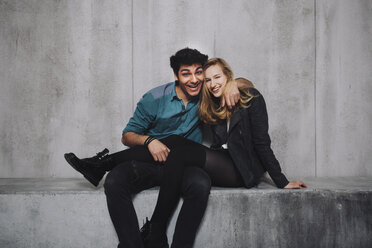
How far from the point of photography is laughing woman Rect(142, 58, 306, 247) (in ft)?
6.68

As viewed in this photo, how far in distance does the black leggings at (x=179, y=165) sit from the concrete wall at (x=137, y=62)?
938 millimetres

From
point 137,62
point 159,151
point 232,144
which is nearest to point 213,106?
point 232,144

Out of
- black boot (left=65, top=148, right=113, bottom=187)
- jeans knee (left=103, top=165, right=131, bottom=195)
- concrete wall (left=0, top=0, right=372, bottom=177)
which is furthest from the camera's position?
concrete wall (left=0, top=0, right=372, bottom=177)

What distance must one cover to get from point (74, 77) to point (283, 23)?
7.68 feet

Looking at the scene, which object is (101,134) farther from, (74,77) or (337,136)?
(337,136)

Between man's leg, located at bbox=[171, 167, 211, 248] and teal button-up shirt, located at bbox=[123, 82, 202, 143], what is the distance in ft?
1.92

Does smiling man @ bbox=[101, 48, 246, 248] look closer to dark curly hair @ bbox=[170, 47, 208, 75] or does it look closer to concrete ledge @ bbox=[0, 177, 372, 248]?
dark curly hair @ bbox=[170, 47, 208, 75]

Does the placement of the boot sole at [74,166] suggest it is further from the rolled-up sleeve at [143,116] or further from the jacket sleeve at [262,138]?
the jacket sleeve at [262,138]

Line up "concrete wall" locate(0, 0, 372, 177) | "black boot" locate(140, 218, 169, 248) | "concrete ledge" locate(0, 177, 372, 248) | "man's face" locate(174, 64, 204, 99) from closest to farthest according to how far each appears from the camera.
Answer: "black boot" locate(140, 218, 169, 248) → "concrete ledge" locate(0, 177, 372, 248) → "man's face" locate(174, 64, 204, 99) → "concrete wall" locate(0, 0, 372, 177)

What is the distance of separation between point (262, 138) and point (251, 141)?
94 mm

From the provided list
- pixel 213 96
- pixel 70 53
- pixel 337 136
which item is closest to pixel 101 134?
pixel 70 53

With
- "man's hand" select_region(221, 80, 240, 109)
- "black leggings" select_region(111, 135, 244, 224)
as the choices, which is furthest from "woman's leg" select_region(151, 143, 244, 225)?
"man's hand" select_region(221, 80, 240, 109)

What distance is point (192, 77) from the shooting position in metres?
2.24

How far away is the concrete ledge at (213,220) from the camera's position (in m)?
2.09
